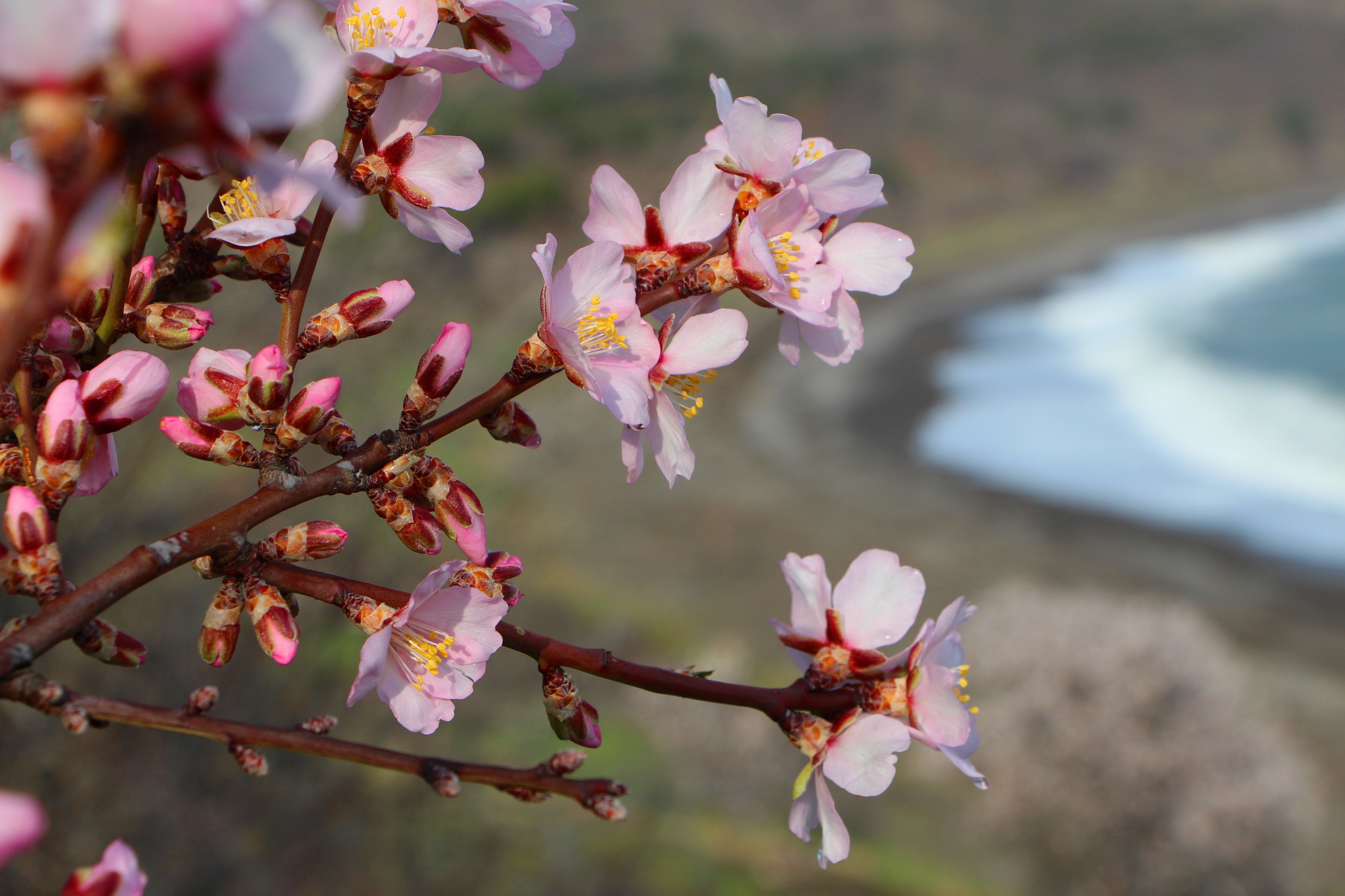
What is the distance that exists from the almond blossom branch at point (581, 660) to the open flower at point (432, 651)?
0.06ft

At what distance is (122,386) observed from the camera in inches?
29.0

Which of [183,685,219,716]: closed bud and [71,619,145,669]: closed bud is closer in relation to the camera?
[71,619,145,669]: closed bud

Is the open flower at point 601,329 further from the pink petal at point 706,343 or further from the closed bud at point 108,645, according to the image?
the closed bud at point 108,645

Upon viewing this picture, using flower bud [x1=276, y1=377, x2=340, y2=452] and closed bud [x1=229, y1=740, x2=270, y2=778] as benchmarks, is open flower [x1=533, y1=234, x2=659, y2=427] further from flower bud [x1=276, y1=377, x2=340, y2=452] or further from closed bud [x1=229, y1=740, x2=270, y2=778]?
closed bud [x1=229, y1=740, x2=270, y2=778]

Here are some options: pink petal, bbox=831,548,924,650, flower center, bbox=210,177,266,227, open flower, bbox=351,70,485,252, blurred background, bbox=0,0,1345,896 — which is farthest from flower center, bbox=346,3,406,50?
blurred background, bbox=0,0,1345,896

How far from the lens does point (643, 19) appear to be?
41.8 meters

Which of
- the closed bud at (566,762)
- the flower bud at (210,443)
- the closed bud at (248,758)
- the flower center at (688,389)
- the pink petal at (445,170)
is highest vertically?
the pink petal at (445,170)

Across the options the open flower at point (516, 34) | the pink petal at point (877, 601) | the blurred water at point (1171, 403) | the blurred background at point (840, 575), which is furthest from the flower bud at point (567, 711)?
the blurred water at point (1171, 403)

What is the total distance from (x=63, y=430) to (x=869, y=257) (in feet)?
2.17

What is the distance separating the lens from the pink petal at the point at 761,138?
863 mm

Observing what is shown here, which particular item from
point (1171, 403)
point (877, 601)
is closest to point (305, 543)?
point (877, 601)

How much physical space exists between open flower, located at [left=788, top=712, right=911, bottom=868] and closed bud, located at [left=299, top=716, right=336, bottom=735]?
0.40 metres

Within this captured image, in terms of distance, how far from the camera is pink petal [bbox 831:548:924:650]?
95 centimetres

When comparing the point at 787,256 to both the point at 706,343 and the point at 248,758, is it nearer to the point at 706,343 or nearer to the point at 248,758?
the point at 706,343
